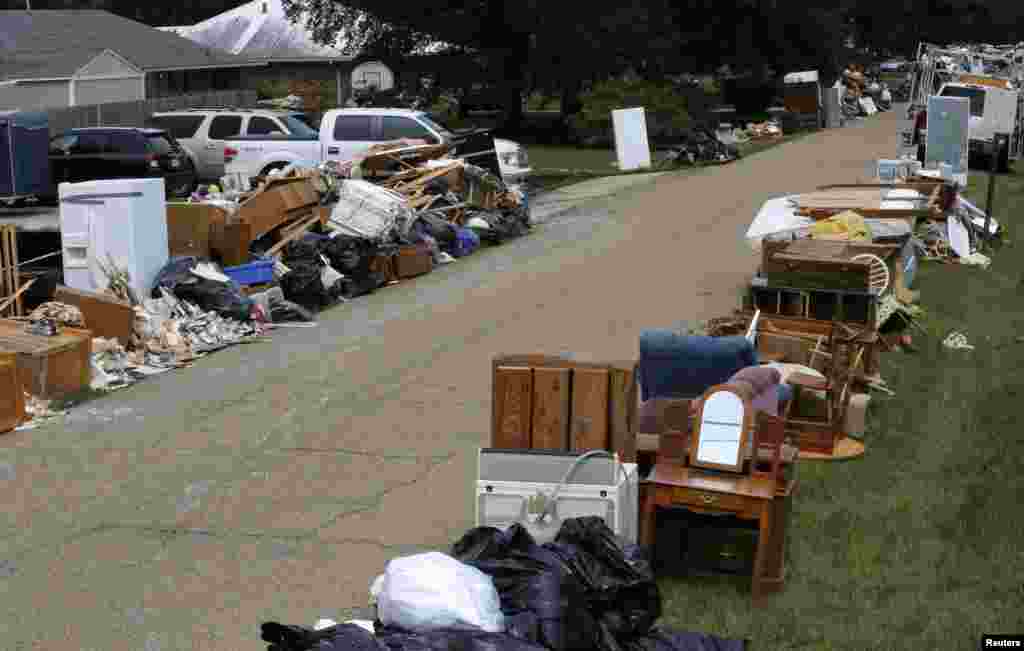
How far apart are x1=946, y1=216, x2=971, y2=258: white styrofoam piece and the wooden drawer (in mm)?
13825

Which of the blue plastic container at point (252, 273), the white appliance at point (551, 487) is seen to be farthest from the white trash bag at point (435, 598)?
the blue plastic container at point (252, 273)

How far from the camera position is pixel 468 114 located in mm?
50688

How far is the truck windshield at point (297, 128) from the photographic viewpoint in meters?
27.9

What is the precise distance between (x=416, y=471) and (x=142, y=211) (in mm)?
6811

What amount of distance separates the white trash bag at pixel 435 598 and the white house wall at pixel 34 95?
35239 millimetres

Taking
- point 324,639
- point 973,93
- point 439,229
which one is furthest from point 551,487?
point 973,93

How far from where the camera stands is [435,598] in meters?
6.29

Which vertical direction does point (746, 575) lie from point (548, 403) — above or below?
below

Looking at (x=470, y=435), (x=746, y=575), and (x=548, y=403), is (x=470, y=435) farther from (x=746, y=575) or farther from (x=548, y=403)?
(x=746, y=575)

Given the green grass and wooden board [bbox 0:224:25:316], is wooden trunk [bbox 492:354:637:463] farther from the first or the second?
wooden board [bbox 0:224:25:316]

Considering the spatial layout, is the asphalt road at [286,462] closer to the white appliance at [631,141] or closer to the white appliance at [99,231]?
the white appliance at [99,231]

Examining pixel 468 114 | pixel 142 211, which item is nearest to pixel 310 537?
pixel 142 211

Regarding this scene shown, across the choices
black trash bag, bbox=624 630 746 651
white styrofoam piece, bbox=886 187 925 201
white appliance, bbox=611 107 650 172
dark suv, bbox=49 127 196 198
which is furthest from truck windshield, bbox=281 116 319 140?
black trash bag, bbox=624 630 746 651

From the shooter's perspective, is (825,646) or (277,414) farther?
(277,414)
